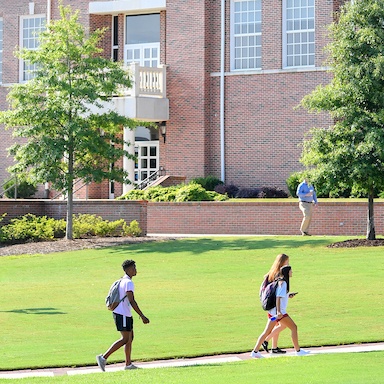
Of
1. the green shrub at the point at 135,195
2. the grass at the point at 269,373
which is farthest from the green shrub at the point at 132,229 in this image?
the grass at the point at 269,373

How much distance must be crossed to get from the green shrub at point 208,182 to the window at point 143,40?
6417 millimetres

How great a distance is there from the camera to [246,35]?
42.8 m

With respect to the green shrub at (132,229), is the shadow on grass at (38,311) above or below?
below

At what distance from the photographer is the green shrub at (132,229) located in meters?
35.0

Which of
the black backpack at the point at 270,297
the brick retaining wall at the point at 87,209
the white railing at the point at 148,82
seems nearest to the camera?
the black backpack at the point at 270,297

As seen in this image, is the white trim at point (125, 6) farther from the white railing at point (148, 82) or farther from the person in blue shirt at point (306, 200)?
the person in blue shirt at point (306, 200)

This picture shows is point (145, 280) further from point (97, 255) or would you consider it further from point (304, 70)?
point (304, 70)

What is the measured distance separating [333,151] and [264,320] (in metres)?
12.8

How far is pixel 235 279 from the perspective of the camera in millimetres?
24016

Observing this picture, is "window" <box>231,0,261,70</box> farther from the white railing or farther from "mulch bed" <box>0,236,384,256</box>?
"mulch bed" <box>0,236,384,256</box>

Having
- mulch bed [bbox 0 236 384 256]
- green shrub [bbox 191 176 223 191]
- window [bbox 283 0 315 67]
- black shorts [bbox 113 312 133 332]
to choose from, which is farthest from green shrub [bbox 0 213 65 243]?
black shorts [bbox 113 312 133 332]

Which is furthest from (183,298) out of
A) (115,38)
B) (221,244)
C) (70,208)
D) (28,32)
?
(28,32)

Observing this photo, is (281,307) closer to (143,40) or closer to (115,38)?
(143,40)

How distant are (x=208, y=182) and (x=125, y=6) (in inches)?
361
